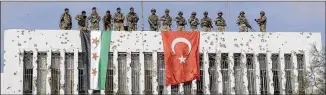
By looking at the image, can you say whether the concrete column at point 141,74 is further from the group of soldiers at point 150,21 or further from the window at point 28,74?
the window at point 28,74

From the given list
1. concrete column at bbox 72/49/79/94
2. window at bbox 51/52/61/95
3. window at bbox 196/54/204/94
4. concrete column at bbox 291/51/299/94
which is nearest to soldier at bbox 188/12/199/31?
window at bbox 196/54/204/94

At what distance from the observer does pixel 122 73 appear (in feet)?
123

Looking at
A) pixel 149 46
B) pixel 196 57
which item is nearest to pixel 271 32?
pixel 196 57

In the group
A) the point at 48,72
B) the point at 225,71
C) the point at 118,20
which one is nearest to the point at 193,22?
the point at 225,71

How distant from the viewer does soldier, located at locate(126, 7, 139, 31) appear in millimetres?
36844

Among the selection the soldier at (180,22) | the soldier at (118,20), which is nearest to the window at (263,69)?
the soldier at (180,22)

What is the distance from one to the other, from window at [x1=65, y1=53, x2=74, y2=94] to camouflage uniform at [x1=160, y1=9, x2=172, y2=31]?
16.9 feet

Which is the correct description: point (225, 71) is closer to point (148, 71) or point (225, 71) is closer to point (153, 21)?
point (148, 71)

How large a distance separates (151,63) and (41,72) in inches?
232

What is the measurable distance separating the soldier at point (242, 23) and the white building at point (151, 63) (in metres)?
0.31

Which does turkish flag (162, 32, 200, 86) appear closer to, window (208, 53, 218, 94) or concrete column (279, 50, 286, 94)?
window (208, 53, 218, 94)

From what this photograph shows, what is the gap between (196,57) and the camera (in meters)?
37.5

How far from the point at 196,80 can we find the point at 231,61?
219 centimetres

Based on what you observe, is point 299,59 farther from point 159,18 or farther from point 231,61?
point 159,18
